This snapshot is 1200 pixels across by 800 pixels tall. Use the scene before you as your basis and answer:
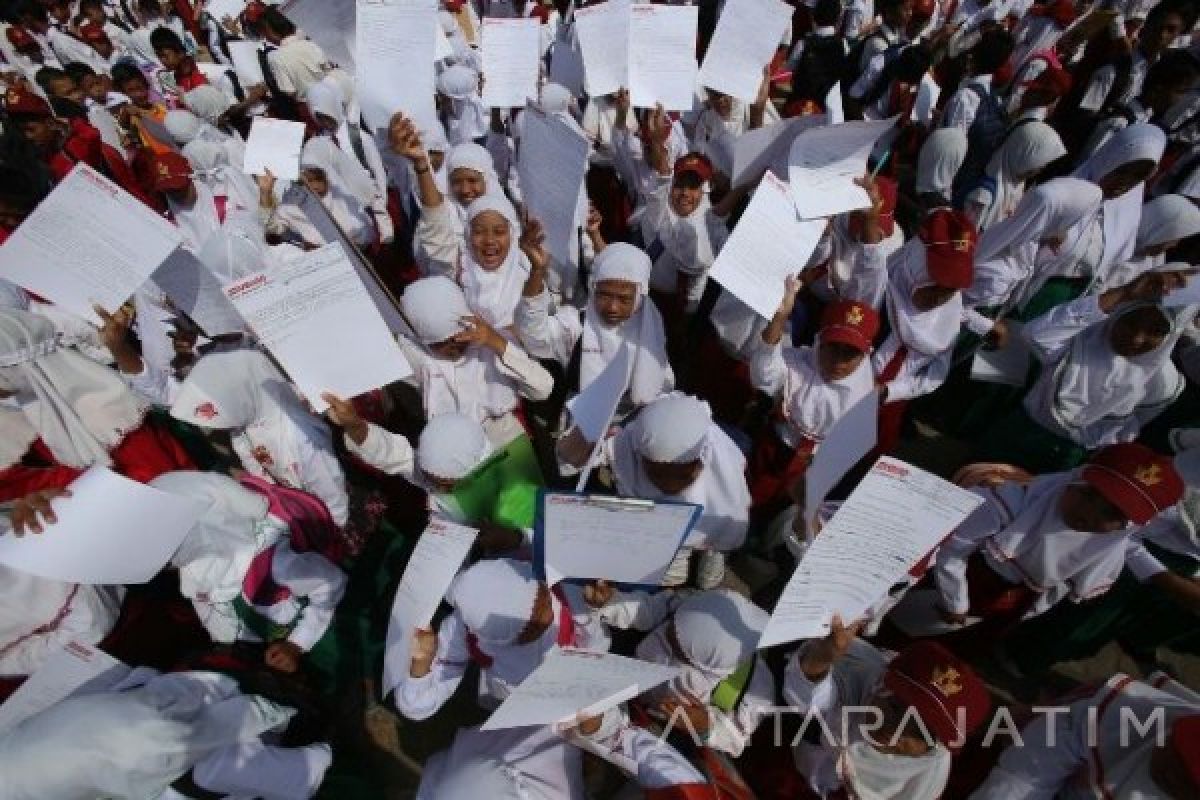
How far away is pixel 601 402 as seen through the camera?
2168 millimetres

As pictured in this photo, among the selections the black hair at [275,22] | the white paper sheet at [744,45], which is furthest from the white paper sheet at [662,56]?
the black hair at [275,22]

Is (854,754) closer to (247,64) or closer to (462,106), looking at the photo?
(462,106)

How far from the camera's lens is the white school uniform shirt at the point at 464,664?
227cm

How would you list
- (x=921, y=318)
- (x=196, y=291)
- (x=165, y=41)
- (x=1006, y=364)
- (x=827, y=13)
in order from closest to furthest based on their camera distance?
(x=196, y=291), (x=921, y=318), (x=1006, y=364), (x=165, y=41), (x=827, y=13)

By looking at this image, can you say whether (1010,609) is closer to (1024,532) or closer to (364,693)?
(1024,532)

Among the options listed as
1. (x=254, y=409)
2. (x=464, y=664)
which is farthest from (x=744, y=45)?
(x=464, y=664)

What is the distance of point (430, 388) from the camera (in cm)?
308

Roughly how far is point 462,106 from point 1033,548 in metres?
4.83

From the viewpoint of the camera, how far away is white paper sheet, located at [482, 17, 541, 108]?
419 cm

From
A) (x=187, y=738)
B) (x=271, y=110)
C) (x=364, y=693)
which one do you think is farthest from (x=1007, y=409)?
(x=271, y=110)

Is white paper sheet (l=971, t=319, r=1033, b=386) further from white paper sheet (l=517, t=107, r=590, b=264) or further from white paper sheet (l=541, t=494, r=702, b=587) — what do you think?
white paper sheet (l=541, t=494, r=702, b=587)

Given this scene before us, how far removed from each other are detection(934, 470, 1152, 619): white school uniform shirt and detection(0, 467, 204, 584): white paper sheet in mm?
2935

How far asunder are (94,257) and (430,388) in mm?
1375

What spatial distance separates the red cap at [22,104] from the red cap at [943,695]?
7.89m
